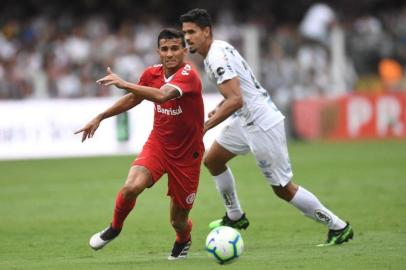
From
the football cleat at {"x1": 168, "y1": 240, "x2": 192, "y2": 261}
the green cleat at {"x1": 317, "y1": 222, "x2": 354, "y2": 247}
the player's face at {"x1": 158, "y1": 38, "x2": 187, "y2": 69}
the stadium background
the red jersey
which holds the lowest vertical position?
the stadium background

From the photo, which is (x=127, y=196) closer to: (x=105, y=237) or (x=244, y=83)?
(x=105, y=237)

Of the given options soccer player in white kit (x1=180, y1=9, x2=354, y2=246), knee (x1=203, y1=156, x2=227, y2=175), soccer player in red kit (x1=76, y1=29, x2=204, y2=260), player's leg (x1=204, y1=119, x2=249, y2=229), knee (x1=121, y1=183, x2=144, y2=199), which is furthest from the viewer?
knee (x1=203, y1=156, x2=227, y2=175)

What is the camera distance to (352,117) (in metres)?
26.6

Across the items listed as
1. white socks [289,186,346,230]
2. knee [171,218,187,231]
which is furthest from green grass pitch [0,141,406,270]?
knee [171,218,187,231]

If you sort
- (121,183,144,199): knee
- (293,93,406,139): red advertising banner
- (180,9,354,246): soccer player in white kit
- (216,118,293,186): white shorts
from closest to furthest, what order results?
(121,183,144,199): knee
(180,9,354,246): soccer player in white kit
(216,118,293,186): white shorts
(293,93,406,139): red advertising banner

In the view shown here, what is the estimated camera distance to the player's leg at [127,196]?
936 cm

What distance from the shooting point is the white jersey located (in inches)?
397

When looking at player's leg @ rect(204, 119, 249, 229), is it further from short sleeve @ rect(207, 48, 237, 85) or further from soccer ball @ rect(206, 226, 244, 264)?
soccer ball @ rect(206, 226, 244, 264)

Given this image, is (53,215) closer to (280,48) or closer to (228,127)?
(228,127)

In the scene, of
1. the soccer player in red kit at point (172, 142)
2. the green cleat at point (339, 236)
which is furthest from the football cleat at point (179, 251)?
the green cleat at point (339, 236)

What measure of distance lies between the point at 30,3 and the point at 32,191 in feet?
A: 46.9

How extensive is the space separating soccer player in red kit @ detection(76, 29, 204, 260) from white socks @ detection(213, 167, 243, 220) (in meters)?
1.73

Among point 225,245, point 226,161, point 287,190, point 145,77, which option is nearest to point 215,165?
point 226,161

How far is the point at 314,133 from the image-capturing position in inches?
1049
